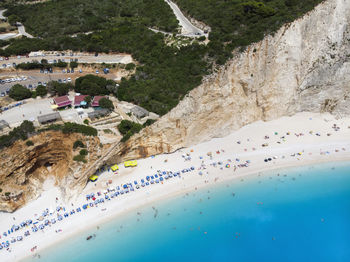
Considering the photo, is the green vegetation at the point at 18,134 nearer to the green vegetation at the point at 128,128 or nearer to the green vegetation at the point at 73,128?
the green vegetation at the point at 73,128

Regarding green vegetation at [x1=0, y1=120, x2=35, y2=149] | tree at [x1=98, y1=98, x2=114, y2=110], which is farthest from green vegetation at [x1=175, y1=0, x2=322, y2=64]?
green vegetation at [x1=0, y1=120, x2=35, y2=149]

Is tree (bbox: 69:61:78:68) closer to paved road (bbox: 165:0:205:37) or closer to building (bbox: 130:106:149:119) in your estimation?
building (bbox: 130:106:149:119)

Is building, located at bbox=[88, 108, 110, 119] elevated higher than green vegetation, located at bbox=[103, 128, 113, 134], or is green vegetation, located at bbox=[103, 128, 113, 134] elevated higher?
building, located at bbox=[88, 108, 110, 119]

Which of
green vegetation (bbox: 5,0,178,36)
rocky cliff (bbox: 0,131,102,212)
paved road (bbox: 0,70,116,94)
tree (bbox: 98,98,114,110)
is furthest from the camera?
green vegetation (bbox: 5,0,178,36)

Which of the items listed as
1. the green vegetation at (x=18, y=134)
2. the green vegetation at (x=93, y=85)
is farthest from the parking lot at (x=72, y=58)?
the green vegetation at (x=18, y=134)

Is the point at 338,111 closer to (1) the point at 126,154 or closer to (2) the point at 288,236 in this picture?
(2) the point at 288,236

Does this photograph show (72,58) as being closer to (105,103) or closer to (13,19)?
(105,103)

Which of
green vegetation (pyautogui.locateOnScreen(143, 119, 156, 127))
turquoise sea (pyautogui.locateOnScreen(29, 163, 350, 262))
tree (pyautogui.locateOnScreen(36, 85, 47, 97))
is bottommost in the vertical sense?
turquoise sea (pyautogui.locateOnScreen(29, 163, 350, 262))

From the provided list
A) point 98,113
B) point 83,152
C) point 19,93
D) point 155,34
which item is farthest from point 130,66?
point 83,152

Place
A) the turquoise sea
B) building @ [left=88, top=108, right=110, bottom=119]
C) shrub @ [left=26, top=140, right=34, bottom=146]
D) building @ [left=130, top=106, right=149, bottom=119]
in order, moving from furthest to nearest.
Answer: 1. building @ [left=130, top=106, right=149, bottom=119]
2. building @ [left=88, top=108, right=110, bottom=119]
3. shrub @ [left=26, top=140, right=34, bottom=146]
4. the turquoise sea
